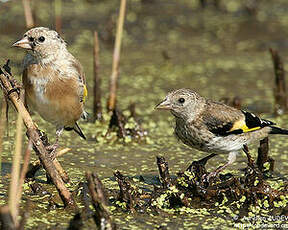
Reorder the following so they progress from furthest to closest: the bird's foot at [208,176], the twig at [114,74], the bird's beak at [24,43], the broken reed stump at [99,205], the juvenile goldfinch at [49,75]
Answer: the twig at [114,74] → the bird's foot at [208,176] → the juvenile goldfinch at [49,75] → the bird's beak at [24,43] → the broken reed stump at [99,205]

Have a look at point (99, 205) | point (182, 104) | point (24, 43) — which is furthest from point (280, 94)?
point (99, 205)

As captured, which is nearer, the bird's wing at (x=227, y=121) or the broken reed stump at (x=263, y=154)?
the bird's wing at (x=227, y=121)

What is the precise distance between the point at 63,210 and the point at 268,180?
7.49 ft

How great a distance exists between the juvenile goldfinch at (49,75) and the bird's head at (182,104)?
0.89 m

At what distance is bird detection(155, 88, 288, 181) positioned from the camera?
261 inches

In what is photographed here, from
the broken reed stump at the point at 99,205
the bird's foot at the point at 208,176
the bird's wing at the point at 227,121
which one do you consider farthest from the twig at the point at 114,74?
the broken reed stump at the point at 99,205

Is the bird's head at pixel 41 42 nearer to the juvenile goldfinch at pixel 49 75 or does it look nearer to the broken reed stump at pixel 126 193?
the juvenile goldfinch at pixel 49 75

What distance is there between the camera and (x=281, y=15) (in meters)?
14.3

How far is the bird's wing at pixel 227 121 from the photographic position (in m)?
6.72

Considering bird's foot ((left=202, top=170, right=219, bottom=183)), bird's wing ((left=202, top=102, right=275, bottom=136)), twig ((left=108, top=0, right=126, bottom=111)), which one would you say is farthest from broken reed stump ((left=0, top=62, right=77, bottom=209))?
twig ((left=108, top=0, right=126, bottom=111))

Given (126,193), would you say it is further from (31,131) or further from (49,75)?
(49,75)

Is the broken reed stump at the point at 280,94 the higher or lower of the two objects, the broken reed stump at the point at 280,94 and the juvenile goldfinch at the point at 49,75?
the lower

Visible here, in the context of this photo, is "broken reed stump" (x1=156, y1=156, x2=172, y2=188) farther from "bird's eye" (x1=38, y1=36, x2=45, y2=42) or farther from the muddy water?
"bird's eye" (x1=38, y1=36, x2=45, y2=42)

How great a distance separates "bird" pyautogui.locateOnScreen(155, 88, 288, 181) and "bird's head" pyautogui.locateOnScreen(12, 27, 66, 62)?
3.91ft
